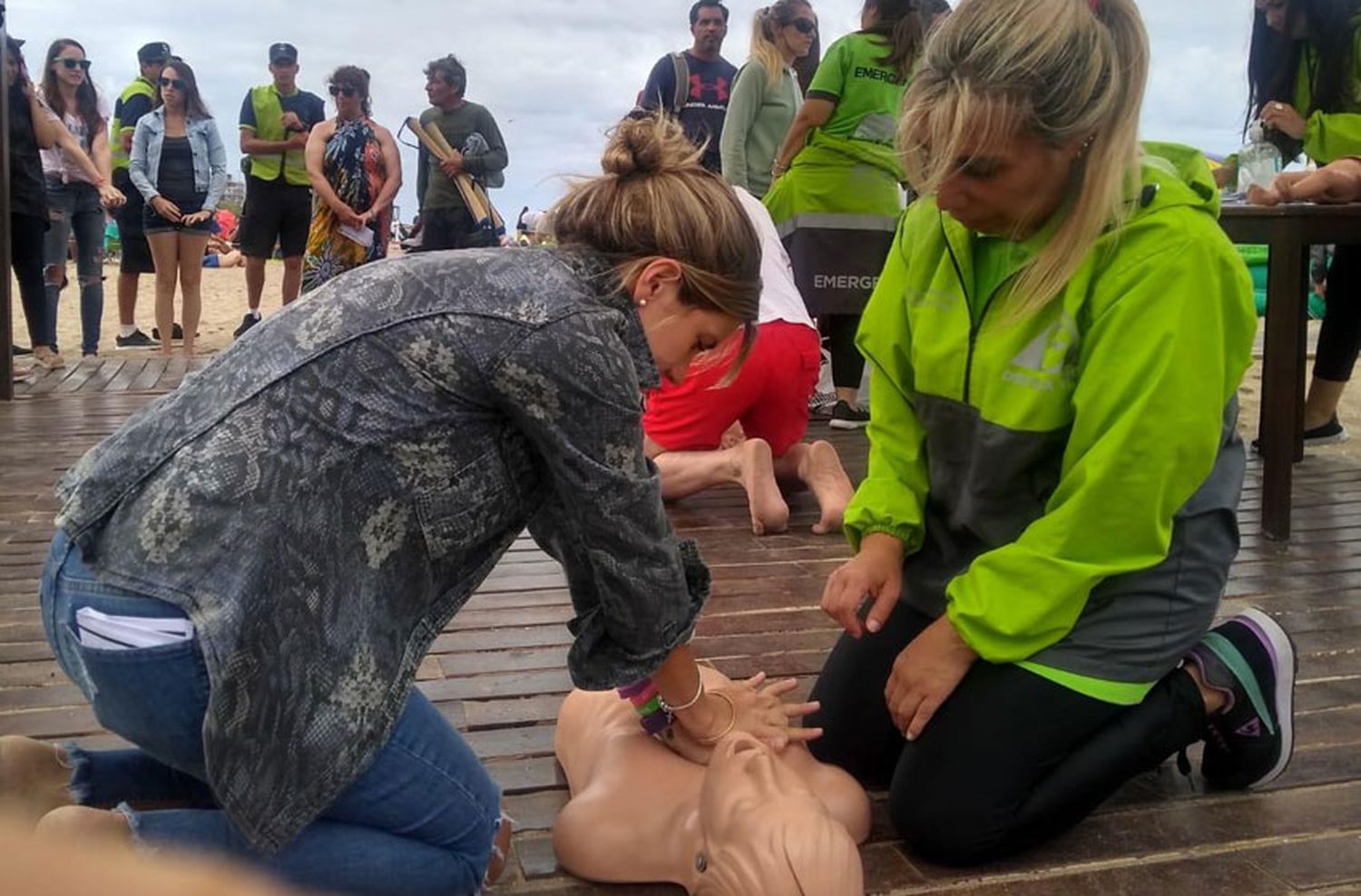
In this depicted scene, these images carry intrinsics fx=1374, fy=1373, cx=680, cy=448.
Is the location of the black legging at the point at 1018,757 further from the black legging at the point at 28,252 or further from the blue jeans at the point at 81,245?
the blue jeans at the point at 81,245

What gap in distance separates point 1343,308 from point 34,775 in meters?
4.52

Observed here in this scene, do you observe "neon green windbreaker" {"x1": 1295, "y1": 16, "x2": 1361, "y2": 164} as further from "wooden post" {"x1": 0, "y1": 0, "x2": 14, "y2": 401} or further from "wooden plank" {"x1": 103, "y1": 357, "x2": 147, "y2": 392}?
"wooden post" {"x1": 0, "y1": 0, "x2": 14, "y2": 401}

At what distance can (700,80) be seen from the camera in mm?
6555

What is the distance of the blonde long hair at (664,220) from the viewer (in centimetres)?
178

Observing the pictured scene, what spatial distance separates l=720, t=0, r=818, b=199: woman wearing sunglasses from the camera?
583 cm

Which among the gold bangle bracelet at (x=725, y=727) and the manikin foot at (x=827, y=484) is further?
the manikin foot at (x=827, y=484)

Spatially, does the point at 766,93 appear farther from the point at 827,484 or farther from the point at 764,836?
the point at 764,836

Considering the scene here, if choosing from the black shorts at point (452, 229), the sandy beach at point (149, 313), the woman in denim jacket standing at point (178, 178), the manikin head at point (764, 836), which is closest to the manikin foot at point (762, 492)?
the manikin head at point (764, 836)

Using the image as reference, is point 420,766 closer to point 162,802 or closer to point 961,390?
point 162,802

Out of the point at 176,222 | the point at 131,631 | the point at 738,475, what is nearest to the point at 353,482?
the point at 131,631

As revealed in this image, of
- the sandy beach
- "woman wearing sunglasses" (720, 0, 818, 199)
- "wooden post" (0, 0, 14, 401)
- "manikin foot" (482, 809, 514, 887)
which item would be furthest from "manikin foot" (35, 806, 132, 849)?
the sandy beach

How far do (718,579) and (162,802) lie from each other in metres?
1.72

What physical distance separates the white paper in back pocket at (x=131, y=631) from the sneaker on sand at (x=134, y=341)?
781 centimetres

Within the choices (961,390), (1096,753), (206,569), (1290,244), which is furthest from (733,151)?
(206,569)
